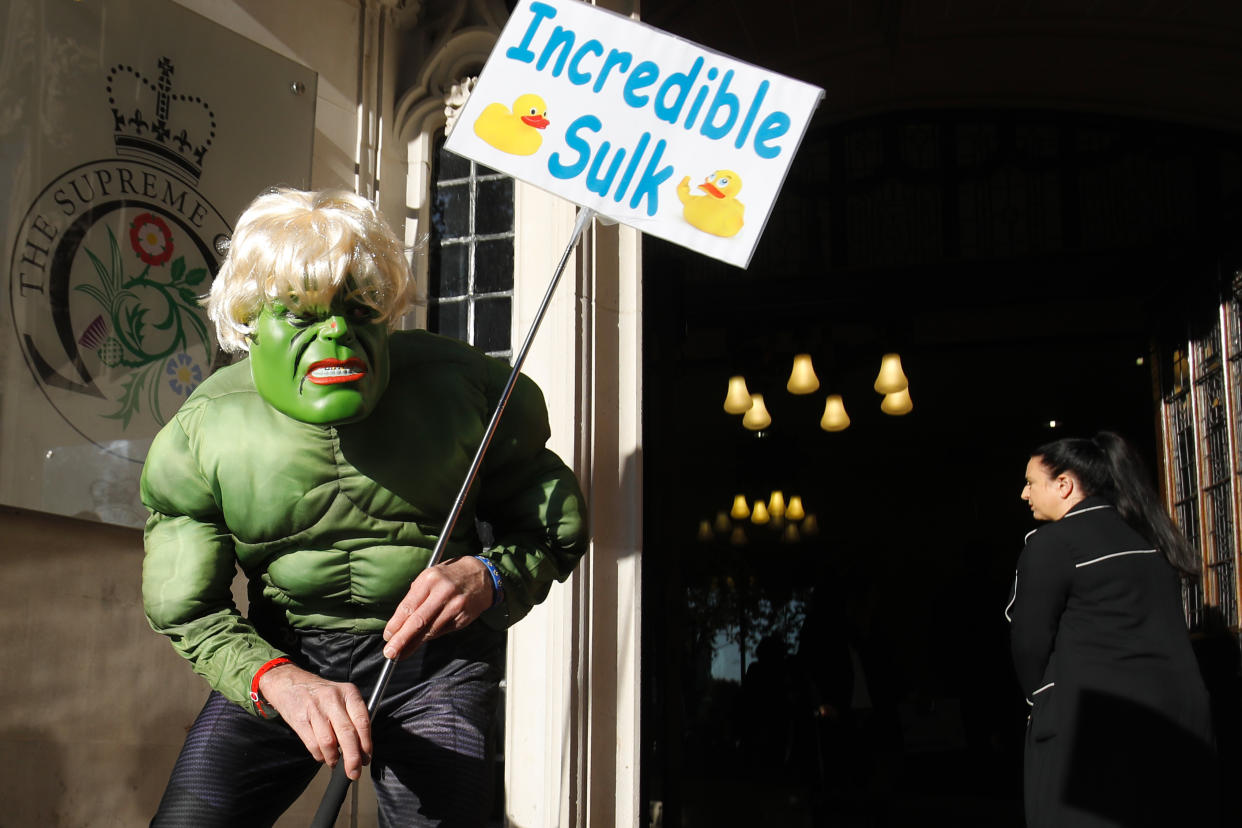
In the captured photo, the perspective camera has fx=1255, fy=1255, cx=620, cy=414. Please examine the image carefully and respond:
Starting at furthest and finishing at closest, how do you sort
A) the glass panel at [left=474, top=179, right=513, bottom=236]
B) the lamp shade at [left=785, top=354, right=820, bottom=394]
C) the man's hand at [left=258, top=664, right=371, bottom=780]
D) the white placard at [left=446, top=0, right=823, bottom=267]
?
the lamp shade at [left=785, top=354, right=820, bottom=394] < the glass panel at [left=474, top=179, right=513, bottom=236] < the white placard at [left=446, top=0, right=823, bottom=267] < the man's hand at [left=258, top=664, right=371, bottom=780]

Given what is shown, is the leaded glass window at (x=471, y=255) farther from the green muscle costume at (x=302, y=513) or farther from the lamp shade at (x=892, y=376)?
the lamp shade at (x=892, y=376)

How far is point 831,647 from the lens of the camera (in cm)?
757

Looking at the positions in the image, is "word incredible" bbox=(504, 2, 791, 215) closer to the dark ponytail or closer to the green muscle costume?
the green muscle costume

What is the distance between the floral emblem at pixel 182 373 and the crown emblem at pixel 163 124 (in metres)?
0.55

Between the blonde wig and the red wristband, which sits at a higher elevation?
the blonde wig

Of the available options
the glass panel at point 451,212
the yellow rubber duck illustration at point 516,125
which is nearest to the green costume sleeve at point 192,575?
the yellow rubber duck illustration at point 516,125

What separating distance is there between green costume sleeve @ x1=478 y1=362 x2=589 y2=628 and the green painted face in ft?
1.09

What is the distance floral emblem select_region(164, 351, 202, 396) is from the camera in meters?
3.58

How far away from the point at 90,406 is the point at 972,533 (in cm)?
1166

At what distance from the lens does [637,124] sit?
2.64m

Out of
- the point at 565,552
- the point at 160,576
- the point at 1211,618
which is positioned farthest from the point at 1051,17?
the point at 160,576

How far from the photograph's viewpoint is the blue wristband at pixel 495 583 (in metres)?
2.22

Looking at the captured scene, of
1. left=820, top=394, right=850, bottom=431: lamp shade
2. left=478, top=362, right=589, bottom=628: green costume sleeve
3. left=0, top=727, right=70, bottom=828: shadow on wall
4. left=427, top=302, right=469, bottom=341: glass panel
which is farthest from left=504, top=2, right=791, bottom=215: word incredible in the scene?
left=820, top=394, right=850, bottom=431: lamp shade

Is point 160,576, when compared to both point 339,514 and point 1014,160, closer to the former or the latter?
point 339,514
